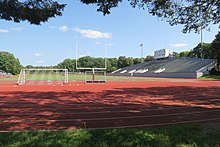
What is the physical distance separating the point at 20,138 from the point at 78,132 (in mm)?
1400

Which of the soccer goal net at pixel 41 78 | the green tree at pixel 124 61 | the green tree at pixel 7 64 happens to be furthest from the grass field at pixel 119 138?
the green tree at pixel 7 64

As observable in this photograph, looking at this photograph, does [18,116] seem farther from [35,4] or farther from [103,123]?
[35,4]

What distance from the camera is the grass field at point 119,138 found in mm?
5957

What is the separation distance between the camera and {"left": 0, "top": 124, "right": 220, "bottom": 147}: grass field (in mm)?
5957

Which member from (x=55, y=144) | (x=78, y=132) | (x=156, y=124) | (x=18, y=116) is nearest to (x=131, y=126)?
(x=156, y=124)

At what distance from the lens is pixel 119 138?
21.1 feet

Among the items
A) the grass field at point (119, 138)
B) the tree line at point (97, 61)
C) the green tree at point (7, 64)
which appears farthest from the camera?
the green tree at point (7, 64)

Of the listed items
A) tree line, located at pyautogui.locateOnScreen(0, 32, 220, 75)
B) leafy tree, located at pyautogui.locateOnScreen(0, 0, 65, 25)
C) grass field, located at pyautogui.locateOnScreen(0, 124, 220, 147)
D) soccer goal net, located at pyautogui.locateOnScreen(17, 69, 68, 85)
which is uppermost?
tree line, located at pyautogui.locateOnScreen(0, 32, 220, 75)

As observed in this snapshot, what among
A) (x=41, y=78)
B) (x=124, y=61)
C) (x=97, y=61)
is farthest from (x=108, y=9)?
(x=124, y=61)

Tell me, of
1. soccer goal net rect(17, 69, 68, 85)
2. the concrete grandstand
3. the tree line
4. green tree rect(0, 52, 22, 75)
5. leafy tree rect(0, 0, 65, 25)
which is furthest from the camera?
green tree rect(0, 52, 22, 75)

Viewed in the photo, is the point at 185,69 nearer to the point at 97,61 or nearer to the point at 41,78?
the point at 41,78

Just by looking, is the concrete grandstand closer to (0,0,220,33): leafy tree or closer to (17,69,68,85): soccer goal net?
(17,69,68,85): soccer goal net

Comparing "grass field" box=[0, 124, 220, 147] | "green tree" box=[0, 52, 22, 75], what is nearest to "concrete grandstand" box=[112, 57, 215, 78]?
"grass field" box=[0, 124, 220, 147]

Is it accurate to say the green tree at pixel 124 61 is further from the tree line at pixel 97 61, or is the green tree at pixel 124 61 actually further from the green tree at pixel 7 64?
the green tree at pixel 7 64
